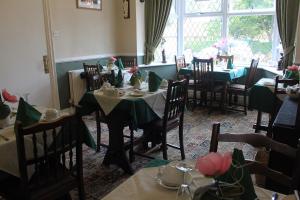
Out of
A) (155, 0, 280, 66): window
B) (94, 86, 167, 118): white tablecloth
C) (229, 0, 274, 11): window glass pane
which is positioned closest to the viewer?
(94, 86, 167, 118): white tablecloth

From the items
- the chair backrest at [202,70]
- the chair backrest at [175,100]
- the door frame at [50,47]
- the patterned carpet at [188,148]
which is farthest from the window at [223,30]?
the chair backrest at [175,100]

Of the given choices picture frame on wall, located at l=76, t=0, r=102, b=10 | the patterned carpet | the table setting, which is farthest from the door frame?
the table setting

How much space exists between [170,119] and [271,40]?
315 centimetres

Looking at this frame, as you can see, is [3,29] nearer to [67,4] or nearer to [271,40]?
[67,4]

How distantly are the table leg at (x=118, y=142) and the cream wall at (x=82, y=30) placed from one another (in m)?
2.19

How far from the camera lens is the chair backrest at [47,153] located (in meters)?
1.58

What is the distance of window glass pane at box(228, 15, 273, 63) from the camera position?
5.10m

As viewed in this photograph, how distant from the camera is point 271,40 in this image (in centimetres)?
507

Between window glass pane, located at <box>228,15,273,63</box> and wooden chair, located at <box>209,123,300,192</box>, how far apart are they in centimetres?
420

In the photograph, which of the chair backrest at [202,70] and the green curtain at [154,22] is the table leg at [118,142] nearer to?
the chair backrest at [202,70]

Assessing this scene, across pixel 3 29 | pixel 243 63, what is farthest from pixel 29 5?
pixel 243 63

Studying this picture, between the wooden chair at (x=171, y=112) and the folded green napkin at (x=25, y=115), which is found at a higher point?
the folded green napkin at (x=25, y=115)
